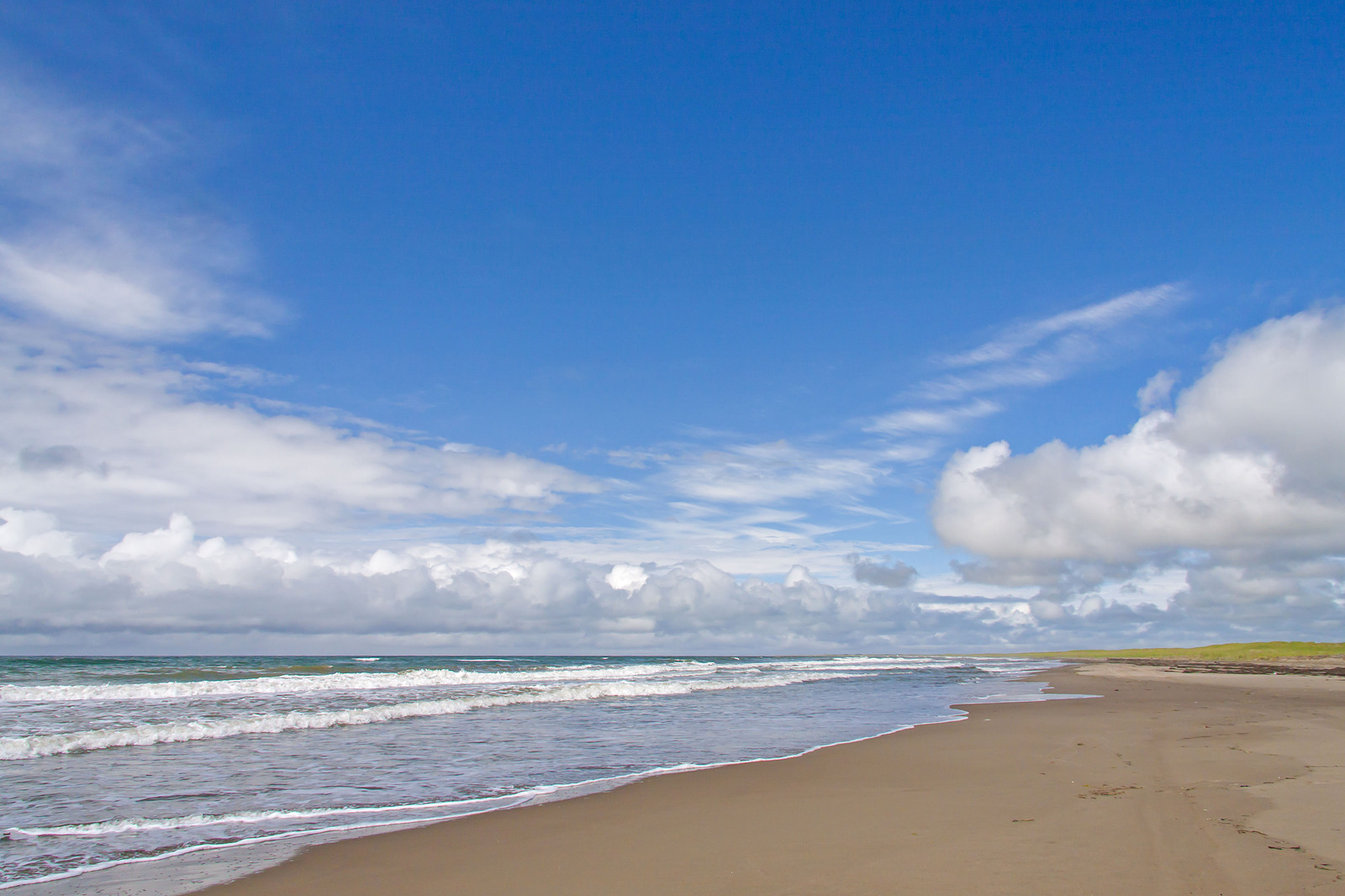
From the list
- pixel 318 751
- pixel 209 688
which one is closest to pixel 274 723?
pixel 318 751

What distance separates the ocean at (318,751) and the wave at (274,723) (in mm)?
56

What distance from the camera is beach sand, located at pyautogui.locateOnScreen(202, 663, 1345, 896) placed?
21.0ft

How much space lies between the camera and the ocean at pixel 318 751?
28.3ft

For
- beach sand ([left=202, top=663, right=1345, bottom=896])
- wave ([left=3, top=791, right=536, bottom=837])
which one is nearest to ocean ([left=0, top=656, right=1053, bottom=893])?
wave ([left=3, top=791, right=536, bottom=837])

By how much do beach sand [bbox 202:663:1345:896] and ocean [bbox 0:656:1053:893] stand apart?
1.36 meters

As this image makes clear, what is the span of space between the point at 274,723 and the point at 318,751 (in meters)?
4.96

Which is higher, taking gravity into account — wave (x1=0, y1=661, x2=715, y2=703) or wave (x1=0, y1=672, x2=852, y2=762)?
wave (x1=0, y1=672, x2=852, y2=762)

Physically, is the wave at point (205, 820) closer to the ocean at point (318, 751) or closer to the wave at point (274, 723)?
the ocean at point (318, 751)

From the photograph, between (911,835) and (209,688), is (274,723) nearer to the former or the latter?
(209,688)

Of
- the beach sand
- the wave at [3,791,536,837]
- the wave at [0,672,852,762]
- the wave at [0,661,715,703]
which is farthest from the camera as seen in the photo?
the wave at [0,661,715,703]

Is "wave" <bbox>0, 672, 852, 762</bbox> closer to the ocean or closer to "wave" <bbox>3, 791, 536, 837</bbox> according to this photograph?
the ocean

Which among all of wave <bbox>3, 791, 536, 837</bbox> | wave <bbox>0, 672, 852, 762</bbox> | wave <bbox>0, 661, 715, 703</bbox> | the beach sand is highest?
the beach sand

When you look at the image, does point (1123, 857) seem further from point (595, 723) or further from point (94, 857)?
point (595, 723)

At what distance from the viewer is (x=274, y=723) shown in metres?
18.5
